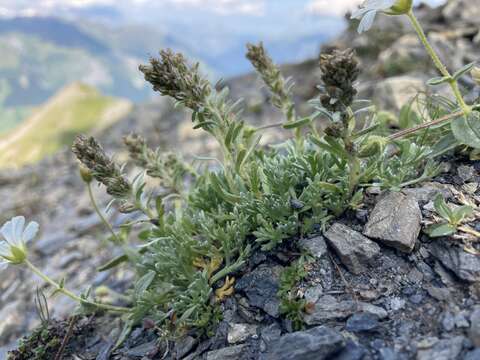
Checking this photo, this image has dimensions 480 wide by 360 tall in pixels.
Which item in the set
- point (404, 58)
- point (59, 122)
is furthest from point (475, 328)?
point (59, 122)

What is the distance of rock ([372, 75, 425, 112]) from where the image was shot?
19.1ft

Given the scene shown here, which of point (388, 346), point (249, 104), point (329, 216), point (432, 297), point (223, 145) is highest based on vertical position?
point (249, 104)

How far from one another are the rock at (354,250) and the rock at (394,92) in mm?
3138

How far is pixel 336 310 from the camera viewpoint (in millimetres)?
2811

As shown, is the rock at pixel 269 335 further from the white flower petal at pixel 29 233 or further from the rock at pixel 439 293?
the white flower petal at pixel 29 233

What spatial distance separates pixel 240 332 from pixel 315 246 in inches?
31.4

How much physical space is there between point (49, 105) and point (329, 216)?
8896cm

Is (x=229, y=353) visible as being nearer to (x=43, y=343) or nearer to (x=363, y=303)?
(x=363, y=303)

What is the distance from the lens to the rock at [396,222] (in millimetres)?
3012

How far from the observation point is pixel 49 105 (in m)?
83.4

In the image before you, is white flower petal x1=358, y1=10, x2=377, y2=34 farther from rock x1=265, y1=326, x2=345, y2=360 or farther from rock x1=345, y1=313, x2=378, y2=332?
rock x1=265, y1=326, x2=345, y2=360

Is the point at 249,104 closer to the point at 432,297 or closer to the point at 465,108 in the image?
the point at 465,108

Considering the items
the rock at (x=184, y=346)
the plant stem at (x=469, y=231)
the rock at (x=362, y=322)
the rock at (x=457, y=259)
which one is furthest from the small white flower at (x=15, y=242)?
the plant stem at (x=469, y=231)

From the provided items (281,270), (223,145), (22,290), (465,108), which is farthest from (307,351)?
(22,290)
